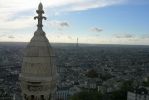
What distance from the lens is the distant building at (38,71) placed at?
4.99 m

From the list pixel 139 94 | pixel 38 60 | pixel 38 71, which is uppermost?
pixel 38 60

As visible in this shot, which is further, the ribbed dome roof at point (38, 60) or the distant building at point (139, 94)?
the distant building at point (139, 94)

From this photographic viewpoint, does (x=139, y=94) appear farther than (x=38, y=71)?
Yes

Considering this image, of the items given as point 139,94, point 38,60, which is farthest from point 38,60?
point 139,94

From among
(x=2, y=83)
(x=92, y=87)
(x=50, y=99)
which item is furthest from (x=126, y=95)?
(x=50, y=99)

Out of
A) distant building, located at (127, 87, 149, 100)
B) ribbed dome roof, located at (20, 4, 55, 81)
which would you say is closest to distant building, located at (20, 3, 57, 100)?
ribbed dome roof, located at (20, 4, 55, 81)

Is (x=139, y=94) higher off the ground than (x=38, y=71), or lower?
lower

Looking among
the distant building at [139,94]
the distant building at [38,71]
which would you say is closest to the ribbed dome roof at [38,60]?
the distant building at [38,71]

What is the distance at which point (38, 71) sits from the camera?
4.99 metres

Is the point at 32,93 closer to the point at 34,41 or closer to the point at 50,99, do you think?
the point at 50,99

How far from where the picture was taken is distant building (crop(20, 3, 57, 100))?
196 inches

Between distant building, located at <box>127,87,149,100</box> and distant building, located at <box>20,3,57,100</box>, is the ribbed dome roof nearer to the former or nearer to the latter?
distant building, located at <box>20,3,57,100</box>

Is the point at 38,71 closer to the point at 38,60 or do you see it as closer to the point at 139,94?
the point at 38,60

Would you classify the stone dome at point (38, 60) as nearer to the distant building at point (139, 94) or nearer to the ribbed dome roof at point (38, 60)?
the ribbed dome roof at point (38, 60)
